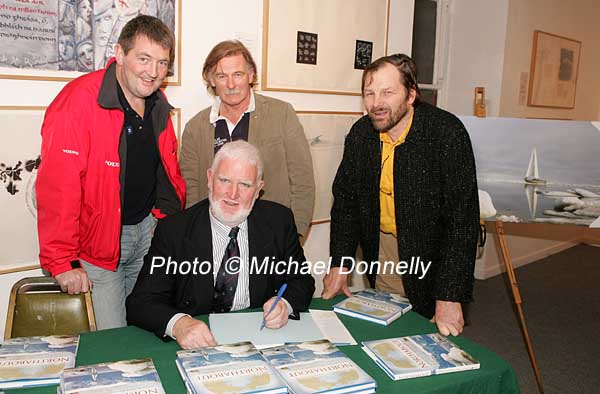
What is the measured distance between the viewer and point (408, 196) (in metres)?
2.31

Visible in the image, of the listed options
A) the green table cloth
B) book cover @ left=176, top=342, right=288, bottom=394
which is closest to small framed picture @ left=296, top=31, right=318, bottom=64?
the green table cloth

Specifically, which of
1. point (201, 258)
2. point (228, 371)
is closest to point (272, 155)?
point (201, 258)

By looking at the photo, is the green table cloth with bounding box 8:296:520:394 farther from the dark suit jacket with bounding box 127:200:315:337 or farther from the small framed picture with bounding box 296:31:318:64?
the small framed picture with bounding box 296:31:318:64

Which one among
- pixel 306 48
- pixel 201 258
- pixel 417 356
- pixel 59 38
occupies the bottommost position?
pixel 417 356

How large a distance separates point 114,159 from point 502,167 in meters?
2.23

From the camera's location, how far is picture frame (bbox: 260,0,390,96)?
343 cm

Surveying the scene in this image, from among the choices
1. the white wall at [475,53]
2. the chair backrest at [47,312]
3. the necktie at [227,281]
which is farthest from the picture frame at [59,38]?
the white wall at [475,53]

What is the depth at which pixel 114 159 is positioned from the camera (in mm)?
2256

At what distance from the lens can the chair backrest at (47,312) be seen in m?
2.09

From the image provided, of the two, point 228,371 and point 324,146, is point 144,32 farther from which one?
point 324,146

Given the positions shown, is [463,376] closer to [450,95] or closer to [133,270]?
[133,270]

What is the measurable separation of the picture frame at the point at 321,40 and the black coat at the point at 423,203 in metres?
1.17

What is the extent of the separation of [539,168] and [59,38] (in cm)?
263

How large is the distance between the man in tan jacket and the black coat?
1.37ft
